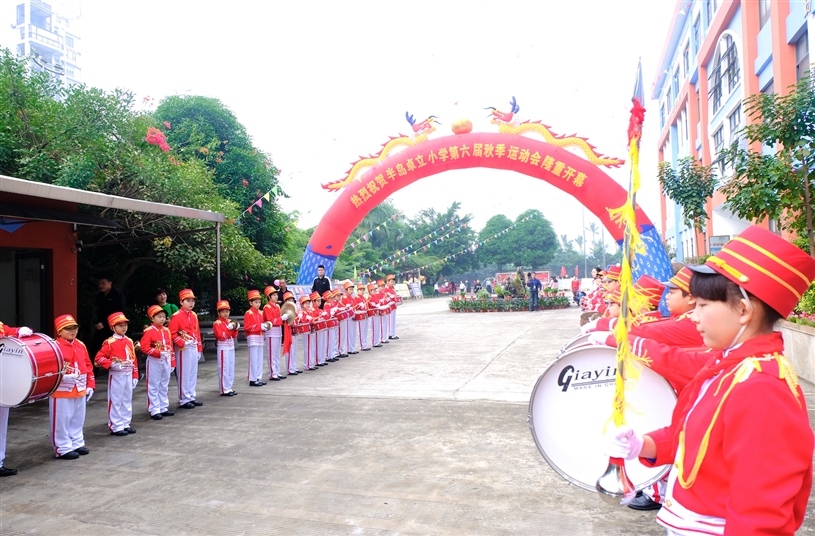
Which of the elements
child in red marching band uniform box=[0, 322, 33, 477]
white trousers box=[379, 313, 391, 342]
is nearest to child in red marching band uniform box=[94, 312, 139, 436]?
child in red marching band uniform box=[0, 322, 33, 477]

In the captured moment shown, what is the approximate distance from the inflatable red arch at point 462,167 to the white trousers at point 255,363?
19.6ft

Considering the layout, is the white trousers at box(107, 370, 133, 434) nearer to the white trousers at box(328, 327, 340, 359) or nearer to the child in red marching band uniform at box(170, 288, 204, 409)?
the child in red marching band uniform at box(170, 288, 204, 409)

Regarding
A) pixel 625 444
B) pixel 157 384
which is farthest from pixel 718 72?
pixel 625 444

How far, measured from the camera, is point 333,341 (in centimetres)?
1070

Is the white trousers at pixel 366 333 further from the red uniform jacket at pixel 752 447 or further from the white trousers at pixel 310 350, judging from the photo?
the red uniform jacket at pixel 752 447

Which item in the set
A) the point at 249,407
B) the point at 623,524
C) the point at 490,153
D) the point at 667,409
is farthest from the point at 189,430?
the point at 490,153

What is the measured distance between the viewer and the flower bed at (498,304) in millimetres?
22281

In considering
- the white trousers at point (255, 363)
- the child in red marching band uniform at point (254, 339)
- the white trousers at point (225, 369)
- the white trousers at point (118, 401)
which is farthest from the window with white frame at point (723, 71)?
the white trousers at point (118, 401)

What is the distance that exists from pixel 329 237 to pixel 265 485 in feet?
34.9

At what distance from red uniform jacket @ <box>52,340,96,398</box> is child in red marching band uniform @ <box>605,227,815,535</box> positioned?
507 cm

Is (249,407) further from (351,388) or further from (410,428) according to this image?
(410,428)

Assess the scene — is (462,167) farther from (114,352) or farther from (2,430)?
(2,430)

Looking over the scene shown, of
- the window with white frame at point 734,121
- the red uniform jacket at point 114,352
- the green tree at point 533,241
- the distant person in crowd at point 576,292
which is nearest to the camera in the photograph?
the red uniform jacket at point 114,352

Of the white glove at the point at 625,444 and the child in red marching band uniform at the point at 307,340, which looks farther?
the child in red marching band uniform at the point at 307,340
